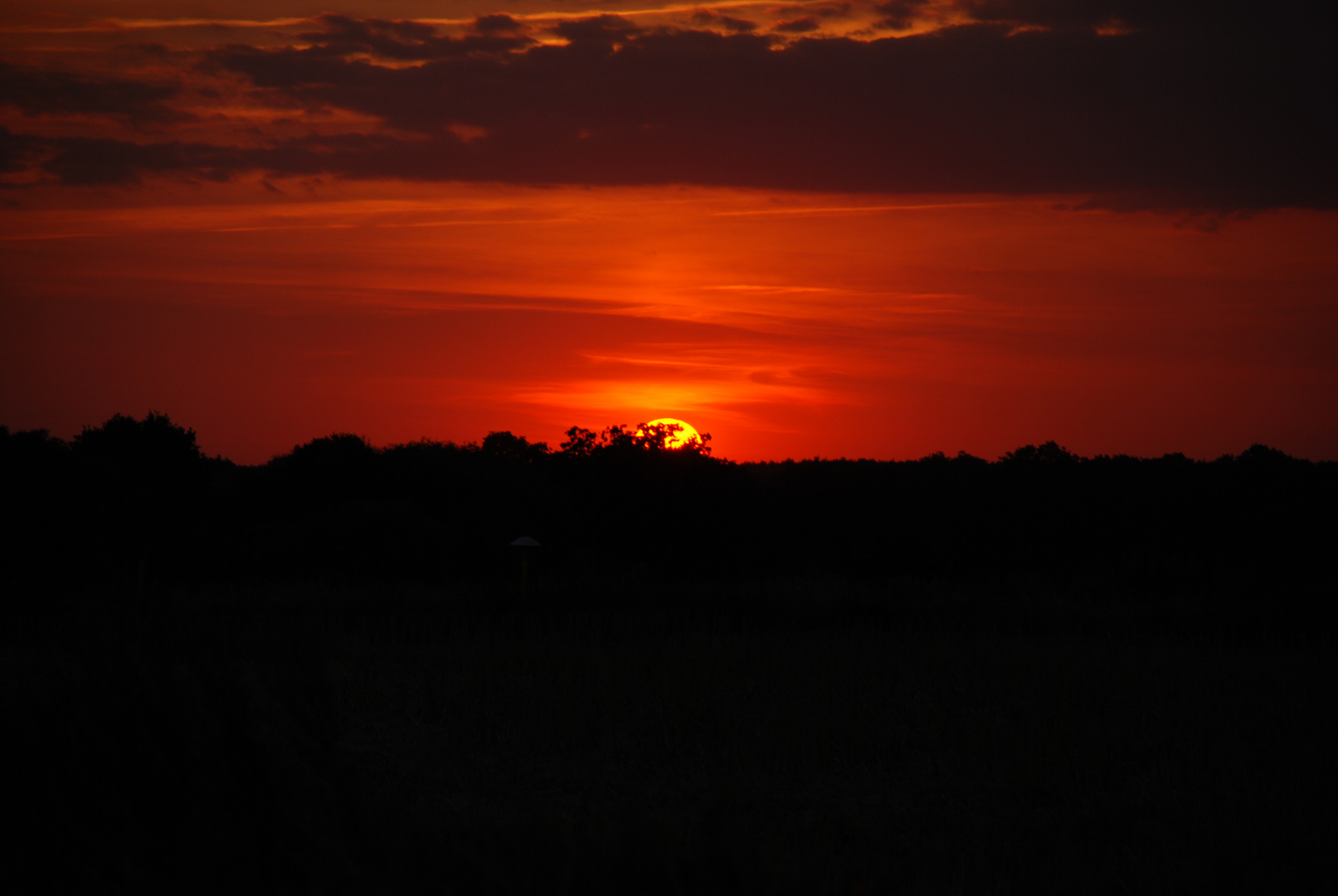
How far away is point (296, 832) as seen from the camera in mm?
3643

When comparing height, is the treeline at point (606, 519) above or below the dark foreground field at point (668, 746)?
above

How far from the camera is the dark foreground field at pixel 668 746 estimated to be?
380 centimetres

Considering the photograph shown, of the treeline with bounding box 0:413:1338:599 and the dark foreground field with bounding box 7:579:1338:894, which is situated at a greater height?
the treeline with bounding box 0:413:1338:599

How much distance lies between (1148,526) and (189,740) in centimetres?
4691

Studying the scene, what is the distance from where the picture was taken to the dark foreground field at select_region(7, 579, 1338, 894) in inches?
150

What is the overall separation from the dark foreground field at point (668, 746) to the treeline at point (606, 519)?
5.65 metres

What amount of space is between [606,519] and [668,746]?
3112 centimetres

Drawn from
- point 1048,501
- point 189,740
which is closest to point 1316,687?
point 189,740

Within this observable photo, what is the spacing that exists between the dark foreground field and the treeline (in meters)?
5.65

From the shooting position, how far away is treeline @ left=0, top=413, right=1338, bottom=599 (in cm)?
2670

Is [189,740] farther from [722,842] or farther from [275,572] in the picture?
[275,572]

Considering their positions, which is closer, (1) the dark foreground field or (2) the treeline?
(1) the dark foreground field

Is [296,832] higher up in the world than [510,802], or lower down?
higher up

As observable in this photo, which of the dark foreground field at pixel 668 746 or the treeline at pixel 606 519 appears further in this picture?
the treeline at pixel 606 519
